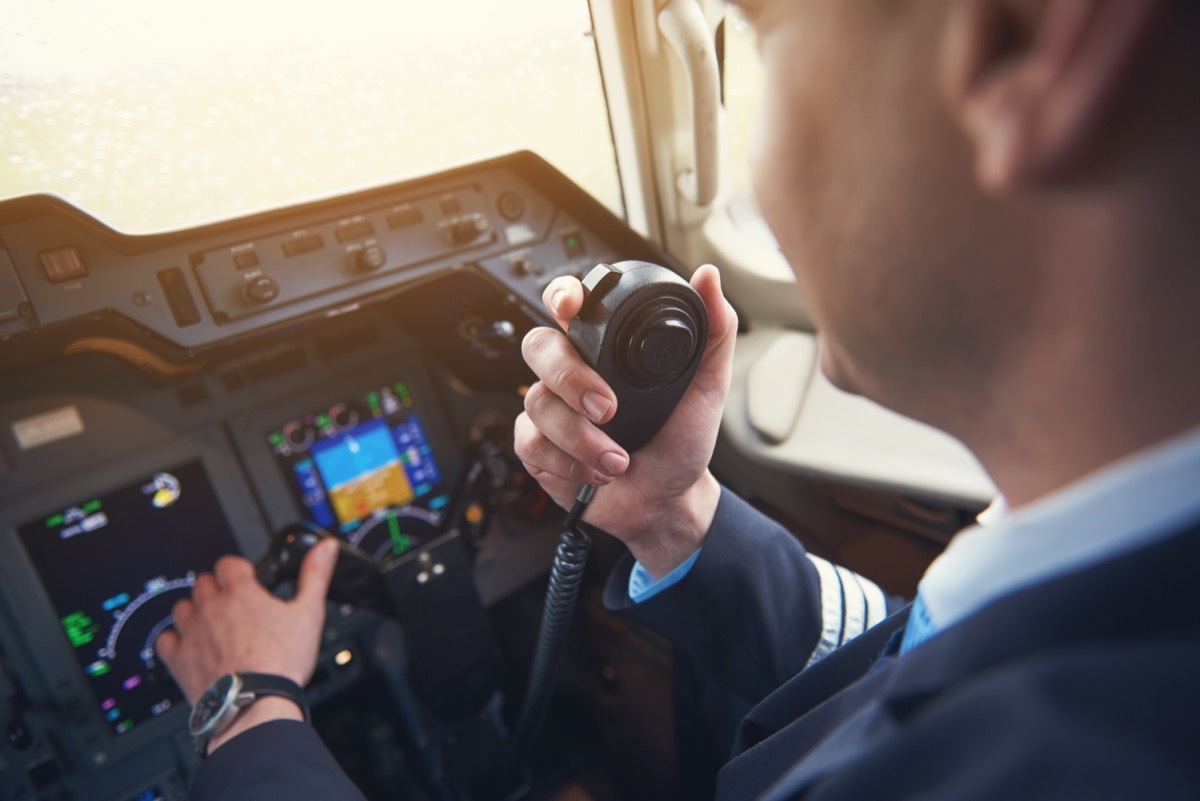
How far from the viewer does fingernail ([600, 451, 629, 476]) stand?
2.82 feet

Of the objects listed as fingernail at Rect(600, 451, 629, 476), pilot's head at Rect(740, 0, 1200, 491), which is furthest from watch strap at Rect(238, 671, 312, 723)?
pilot's head at Rect(740, 0, 1200, 491)

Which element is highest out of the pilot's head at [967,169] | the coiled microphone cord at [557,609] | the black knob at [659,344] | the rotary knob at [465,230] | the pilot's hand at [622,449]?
the pilot's head at [967,169]

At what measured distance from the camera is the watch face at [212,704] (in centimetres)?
109

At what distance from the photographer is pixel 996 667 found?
A: 1.40 ft

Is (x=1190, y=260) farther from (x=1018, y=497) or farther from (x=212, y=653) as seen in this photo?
(x=212, y=653)

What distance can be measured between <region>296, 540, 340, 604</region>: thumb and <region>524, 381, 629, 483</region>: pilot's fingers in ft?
2.58

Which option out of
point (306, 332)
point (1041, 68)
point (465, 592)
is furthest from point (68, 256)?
point (1041, 68)

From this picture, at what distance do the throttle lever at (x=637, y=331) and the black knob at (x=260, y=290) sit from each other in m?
0.67

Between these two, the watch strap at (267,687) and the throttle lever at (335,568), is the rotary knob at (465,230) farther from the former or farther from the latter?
the watch strap at (267,687)

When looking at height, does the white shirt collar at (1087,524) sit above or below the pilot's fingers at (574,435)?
above

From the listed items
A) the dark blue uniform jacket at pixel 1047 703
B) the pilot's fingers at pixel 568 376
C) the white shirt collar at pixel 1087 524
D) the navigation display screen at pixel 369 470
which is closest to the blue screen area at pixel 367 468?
the navigation display screen at pixel 369 470

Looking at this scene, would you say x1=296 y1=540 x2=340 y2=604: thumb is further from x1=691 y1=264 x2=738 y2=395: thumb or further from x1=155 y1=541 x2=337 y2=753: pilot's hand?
x1=691 y1=264 x2=738 y2=395: thumb

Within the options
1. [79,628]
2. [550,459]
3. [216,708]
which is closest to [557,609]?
[550,459]

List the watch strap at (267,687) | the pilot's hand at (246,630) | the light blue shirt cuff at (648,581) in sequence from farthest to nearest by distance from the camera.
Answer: the pilot's hand at (246,630) → the watch strap at (267,687) → the light blue shirt cuff at (648,581)
